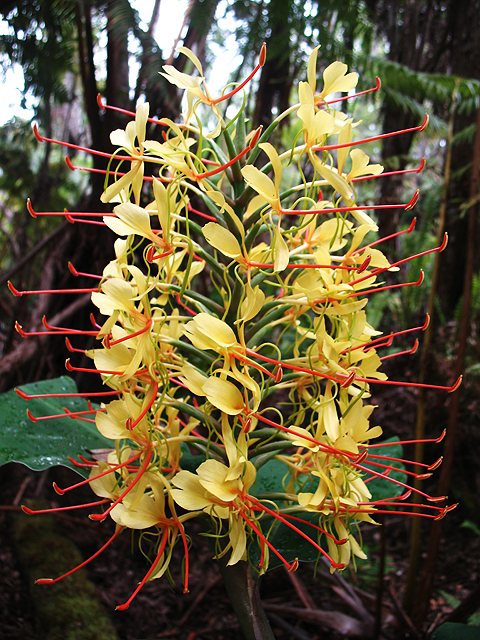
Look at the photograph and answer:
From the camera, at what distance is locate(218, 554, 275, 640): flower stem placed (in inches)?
28.2

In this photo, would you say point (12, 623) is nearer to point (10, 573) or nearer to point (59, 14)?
point (10, 573)

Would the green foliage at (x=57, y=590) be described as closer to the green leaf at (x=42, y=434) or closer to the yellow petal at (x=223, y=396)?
the green leaf at (x=42, y=434)

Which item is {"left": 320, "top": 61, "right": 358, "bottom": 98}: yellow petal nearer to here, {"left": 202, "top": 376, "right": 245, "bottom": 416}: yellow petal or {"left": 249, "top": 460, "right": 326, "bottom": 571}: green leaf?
{"left": 202, "top": 376, "right": 245, "bottom": 416}: yellow petal

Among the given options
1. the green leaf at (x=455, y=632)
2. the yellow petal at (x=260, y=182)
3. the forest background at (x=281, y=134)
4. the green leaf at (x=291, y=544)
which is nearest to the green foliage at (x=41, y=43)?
the forest background at (x=281, y=134)

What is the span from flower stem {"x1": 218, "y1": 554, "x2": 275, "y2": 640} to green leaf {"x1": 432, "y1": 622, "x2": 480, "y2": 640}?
0.45 meters

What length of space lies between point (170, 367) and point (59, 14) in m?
2.24

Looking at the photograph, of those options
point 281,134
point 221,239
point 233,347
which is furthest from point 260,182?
point 281,134

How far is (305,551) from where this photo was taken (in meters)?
0.89

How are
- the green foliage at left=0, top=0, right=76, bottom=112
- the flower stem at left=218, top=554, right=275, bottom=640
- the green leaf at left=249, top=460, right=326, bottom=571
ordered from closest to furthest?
the flower stem at left=218, top=554, right=275, bottom=640 → the green leaf at left=249, top=460, right=326, bottom=571 → the green foliage at left=0, top=0, right=76, bottom=112

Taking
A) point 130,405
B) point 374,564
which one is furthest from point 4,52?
point 374,564

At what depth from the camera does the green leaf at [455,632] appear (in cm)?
89

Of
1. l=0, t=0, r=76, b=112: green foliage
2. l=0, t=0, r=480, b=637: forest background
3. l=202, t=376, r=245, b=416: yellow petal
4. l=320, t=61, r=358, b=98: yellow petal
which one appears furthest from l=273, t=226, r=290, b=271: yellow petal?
l=0, t=0, r=76, b=112: green foliage

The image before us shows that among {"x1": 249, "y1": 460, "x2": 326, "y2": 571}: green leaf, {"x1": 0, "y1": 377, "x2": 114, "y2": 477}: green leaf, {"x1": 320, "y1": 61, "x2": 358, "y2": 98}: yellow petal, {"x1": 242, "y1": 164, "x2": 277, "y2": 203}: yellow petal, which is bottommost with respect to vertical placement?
{"x1": 249, "y1": 460, "x2": 326, "y2": 571}: green leaf

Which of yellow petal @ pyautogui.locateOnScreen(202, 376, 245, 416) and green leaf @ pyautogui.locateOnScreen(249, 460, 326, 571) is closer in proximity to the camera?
yellow petal @ pyautogui.locateOnScreen(202, 376, 245, 416)
